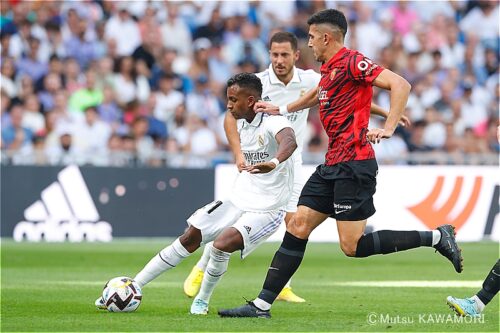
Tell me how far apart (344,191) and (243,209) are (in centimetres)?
122

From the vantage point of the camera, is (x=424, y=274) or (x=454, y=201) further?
(x=454, y=201)

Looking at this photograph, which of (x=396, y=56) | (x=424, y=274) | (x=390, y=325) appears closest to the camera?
(x=390, y=325)

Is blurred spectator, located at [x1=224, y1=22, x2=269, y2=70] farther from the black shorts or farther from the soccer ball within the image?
the black shorts

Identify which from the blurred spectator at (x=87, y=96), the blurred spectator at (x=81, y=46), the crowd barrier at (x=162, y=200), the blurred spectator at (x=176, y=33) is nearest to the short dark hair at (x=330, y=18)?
the crowd barrier at (x=162, y=200)

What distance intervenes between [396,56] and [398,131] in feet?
8.94

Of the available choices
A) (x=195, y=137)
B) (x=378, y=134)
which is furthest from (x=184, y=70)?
(x=378, y=134)

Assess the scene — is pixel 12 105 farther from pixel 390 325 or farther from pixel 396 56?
pixel 390 325

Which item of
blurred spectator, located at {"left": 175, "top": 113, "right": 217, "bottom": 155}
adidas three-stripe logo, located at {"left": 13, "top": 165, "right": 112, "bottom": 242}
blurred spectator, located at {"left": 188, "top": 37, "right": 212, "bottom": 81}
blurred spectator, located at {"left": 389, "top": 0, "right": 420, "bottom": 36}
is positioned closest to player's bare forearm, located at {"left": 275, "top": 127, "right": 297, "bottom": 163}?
adidas three-stripe logo, located at {"left": 13, "top": 165, "right": 112, "bottom": 242}

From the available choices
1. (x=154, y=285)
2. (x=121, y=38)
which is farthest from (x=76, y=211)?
(x=154, y=285)

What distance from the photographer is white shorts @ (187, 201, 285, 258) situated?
957 centimetres

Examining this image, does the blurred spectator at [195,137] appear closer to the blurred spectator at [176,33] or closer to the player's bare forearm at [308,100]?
the blurred spectator at [176,33]

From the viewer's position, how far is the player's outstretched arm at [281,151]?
8764mm

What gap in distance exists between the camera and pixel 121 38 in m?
22.5

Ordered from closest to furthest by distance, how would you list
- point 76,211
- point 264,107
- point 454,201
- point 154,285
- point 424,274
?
point 264,107, point 154,285, point 424,274, point 76,211, point 454,201
